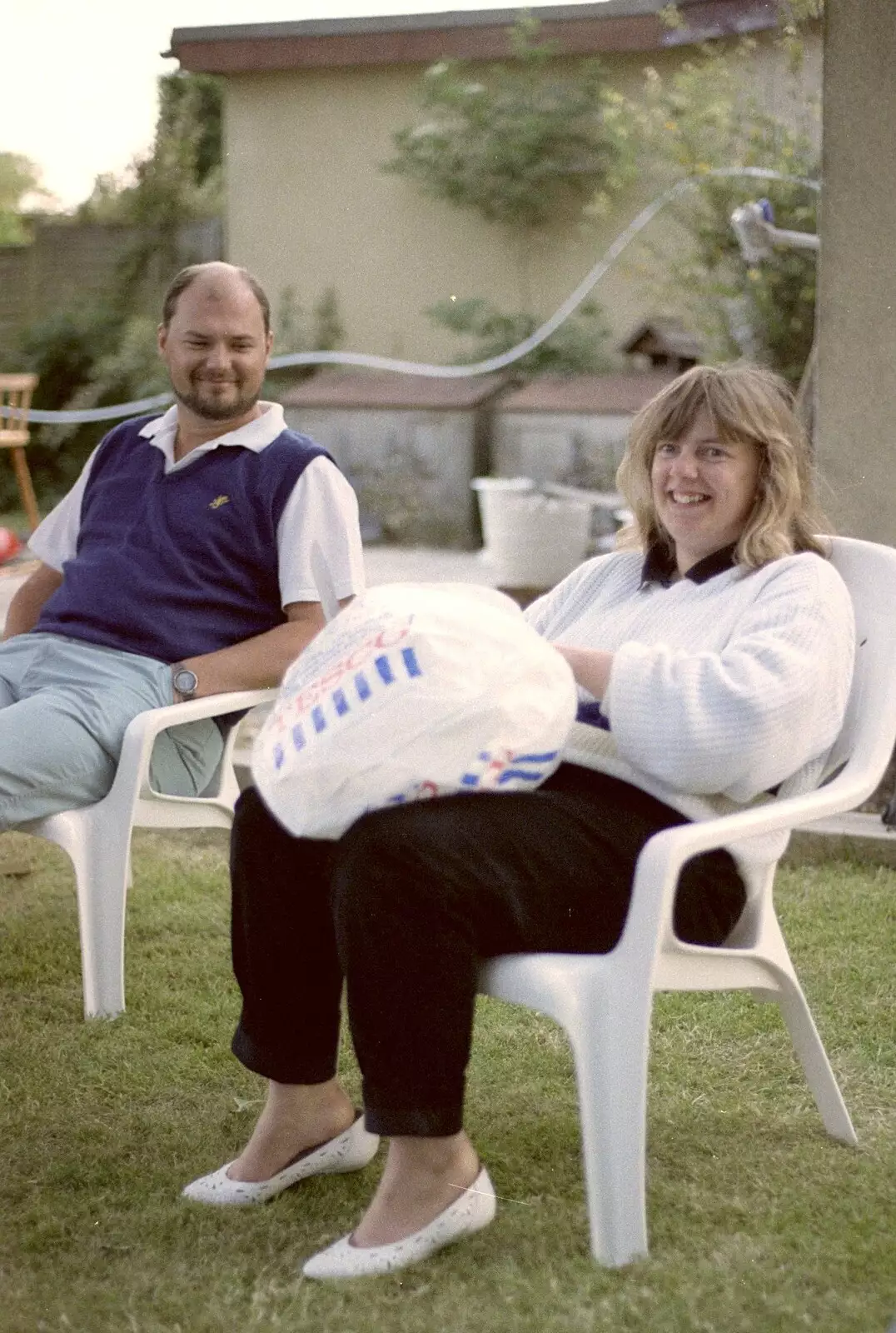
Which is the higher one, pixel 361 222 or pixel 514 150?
pixel 514 150

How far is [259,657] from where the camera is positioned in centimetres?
270

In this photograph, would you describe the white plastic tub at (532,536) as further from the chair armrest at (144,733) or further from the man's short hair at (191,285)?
the chair armrest at (144,733)

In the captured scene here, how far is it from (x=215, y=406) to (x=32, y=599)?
21.3 inches

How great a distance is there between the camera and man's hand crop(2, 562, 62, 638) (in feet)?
9.94

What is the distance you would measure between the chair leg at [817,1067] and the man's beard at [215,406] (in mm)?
1376

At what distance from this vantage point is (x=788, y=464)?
79.2 inches

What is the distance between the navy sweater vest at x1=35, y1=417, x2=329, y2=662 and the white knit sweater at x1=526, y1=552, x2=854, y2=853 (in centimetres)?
93

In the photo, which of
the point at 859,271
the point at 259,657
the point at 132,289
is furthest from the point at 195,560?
the point at 132,289

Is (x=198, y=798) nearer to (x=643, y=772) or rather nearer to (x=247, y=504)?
(x=247, y=504)

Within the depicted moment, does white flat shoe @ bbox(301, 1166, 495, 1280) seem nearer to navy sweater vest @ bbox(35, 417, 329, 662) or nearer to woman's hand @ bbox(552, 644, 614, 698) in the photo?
woman's hand @ bbox(552, 644, 614, 698)

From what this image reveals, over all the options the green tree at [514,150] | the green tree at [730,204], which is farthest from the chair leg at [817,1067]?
the green tree at [514,150]

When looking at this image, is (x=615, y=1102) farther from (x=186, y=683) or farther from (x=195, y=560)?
(x=195, y=560)

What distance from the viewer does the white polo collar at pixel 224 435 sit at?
2.80 m

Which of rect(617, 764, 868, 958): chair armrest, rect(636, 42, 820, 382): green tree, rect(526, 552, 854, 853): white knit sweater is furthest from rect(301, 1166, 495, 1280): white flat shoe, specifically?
rect(636, 42, 820, 382): green tree
